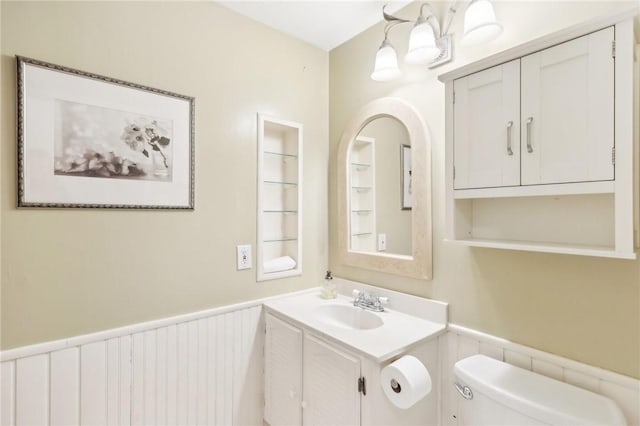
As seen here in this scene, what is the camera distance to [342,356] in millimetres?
1343

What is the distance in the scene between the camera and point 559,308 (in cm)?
118

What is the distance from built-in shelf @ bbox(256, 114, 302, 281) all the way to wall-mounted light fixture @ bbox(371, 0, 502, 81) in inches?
26.6

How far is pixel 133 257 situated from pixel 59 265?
0.86 ft

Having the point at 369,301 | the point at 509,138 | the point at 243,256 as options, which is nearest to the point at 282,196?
the point at 243,256

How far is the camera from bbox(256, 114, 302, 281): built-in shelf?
195 centimetres

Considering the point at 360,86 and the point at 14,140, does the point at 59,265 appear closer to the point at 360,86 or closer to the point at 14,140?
the point at 14,140

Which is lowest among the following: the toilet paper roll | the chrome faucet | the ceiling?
the toilet paper roll

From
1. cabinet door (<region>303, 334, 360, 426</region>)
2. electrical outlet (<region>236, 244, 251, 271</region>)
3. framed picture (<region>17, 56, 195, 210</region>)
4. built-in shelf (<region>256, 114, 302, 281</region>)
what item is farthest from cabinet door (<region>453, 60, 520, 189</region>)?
framed picture (<region>17, 56, 195, 210</region>)

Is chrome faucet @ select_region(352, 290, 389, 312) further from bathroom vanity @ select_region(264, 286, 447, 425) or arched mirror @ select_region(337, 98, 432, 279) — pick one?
arched mirror @ select_region(337, 98, 432, 279)

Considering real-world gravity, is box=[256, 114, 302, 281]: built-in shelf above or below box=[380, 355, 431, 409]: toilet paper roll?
above

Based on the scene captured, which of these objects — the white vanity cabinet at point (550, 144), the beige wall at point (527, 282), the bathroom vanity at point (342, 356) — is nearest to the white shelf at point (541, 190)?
the white vanity cabinet at point (550, 144)

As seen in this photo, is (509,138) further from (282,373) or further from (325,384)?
(282,373)

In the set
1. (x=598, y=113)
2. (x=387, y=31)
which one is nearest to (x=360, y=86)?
(x=387, y=31)

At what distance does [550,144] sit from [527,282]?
0.56 meters
